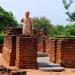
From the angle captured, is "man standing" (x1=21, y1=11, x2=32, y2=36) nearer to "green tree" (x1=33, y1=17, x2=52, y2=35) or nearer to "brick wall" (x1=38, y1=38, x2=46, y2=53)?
"brick wall" (x1=38, y1=38, x2=46, y2=53)

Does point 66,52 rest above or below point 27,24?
below

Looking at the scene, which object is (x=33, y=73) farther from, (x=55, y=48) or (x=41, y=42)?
(x=41, y=42)

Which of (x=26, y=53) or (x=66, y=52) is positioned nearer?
(x=26, y=53)

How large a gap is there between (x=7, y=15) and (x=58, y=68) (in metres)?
33.3

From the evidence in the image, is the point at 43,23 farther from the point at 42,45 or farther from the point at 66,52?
the point at 66,52

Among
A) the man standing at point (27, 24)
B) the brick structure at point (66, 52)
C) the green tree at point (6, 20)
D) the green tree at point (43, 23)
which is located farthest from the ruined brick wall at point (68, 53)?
the green tree at point (43, 23)

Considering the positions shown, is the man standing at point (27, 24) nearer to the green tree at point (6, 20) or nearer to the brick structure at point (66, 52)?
the brick structure at point (66, 52)

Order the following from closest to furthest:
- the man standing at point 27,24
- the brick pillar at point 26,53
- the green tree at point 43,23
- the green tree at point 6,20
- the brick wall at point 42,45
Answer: the brick pillar at point 26,53 < the man standing at point 27,24 < the brick wall at point 42,45 < the green tree at point 6,20 < the green tree at point 43,23

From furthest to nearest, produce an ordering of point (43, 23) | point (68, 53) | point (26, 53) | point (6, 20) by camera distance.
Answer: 1. point (43, 23)
2. point (6, 20)
3. point (68, 53)
4. point (26, 53)

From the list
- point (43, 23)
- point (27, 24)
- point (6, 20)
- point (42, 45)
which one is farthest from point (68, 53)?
point (43, 23)

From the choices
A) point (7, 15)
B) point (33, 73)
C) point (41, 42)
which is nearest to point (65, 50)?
point (33, 73)

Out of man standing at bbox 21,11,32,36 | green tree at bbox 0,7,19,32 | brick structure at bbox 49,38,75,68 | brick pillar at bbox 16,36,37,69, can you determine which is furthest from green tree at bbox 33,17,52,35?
brick pillar at bbox 16,36,37,69

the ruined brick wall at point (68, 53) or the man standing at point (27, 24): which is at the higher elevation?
the man standing at point (27, 24)

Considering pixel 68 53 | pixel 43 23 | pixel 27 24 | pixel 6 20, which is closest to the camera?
pixel 68 53
